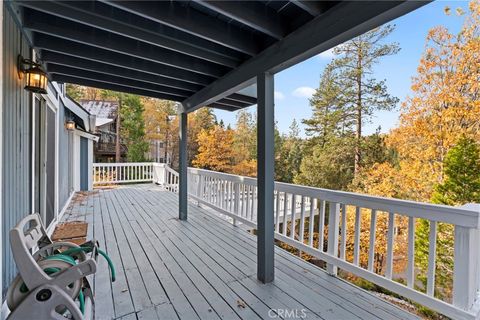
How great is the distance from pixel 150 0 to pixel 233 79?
1417mm

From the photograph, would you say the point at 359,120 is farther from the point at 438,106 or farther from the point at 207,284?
the point at 207,284

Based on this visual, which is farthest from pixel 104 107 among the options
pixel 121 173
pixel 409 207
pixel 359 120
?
pixel 409 207

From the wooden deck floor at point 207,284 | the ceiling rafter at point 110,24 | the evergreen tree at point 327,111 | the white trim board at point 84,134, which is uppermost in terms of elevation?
the evergreen tree at point 327,111

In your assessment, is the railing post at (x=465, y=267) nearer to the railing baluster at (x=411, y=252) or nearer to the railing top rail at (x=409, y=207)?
the railing top rail at (x=409, y=207)

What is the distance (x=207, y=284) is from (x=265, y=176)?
1302mm

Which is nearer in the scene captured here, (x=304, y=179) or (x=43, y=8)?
(x=43, y=8)

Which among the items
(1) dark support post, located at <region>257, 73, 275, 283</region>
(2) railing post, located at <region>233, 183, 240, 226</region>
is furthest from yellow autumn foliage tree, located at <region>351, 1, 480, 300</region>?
(1) dark support post, located at <region>257, 73, 275, 283</region>

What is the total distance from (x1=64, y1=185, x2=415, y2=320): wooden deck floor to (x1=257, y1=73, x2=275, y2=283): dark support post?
8.8 inches

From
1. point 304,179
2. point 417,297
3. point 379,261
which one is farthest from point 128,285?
point 304,179

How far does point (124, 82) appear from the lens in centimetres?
389

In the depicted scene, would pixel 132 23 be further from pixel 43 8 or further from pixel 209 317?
pixel 209 317

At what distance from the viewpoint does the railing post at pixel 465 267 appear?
1.84 metres

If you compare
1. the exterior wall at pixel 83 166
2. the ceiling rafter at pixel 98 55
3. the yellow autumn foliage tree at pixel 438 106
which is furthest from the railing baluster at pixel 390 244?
the yellow autumn foliage tree at pixel 438 106

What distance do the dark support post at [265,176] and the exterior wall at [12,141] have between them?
2191 millimetres
